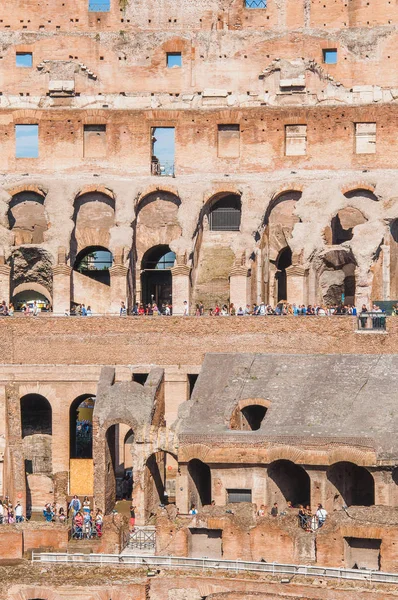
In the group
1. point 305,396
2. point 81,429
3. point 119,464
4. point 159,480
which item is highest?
point 305,396

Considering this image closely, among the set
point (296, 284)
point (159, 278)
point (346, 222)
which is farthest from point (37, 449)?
point (346, 222)

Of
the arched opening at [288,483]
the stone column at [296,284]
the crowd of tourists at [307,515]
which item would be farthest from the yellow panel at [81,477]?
the stone column at [296,284]

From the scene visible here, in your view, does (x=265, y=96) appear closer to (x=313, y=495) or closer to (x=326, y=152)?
(x=326, y=152)

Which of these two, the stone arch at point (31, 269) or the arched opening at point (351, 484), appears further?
the stone arch at point (31, 269)

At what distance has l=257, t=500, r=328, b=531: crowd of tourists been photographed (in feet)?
141

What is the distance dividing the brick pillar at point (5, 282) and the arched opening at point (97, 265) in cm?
640

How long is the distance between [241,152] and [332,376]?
45.6 feet

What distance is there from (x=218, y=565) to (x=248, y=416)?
857 centimetres

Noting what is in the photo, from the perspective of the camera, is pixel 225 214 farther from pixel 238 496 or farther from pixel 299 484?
pixel 238 496

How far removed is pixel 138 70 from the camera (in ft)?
207

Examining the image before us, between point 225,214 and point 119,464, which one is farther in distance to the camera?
point 225,214

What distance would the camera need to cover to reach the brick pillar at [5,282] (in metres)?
55.2

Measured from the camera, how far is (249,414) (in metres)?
48.3

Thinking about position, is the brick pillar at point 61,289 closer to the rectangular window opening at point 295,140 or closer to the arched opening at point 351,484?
the rectangular window opening at point 295,140
